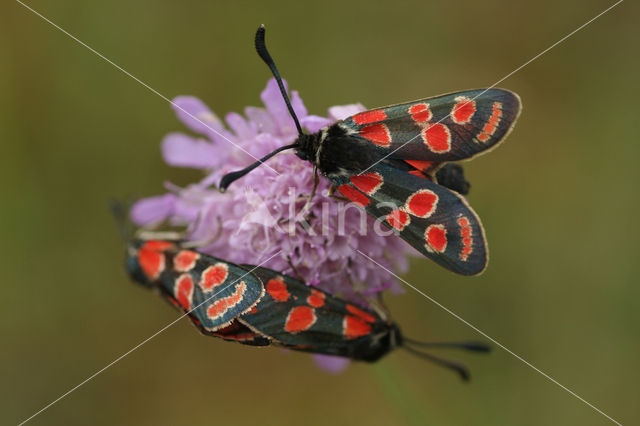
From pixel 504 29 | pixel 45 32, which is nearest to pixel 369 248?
pixel 504 29

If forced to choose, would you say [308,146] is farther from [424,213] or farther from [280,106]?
[424,213]

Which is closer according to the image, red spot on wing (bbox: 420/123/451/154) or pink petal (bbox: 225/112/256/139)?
red spot on wing (bbox: 420/123/451/154)

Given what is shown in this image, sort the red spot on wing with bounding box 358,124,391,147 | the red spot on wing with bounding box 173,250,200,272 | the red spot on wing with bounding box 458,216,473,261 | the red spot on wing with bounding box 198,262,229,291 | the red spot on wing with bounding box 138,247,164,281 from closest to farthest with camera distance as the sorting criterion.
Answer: the red spot on wing with bounding box 458,216,473,261 < the red spot on wing with bounding box 358,124,391,147 < the red spot on wing with bounding box 198,262,229,291 < the red spot on wing with bounding box 173,250,200,272 < the red spot on wing with bounding box 138,247,164,281

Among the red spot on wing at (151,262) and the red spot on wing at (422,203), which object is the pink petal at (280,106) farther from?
the red spot on wing at (151,262)

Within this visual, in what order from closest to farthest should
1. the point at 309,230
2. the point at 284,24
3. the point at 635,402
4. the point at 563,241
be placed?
the point at 309,230
the point at 635,402
the point at 563,241
the point at 284,24

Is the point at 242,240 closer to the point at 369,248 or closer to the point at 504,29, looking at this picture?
the point at 369,248

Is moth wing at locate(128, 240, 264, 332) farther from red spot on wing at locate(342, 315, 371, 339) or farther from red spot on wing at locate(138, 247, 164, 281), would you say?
red spot on wing at locate(342, 315, 371, 339)

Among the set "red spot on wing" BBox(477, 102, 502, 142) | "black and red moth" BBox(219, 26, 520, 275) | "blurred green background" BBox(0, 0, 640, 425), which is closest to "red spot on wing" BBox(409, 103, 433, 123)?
"black and red moth" BBox(219, 26, 520, 275)
